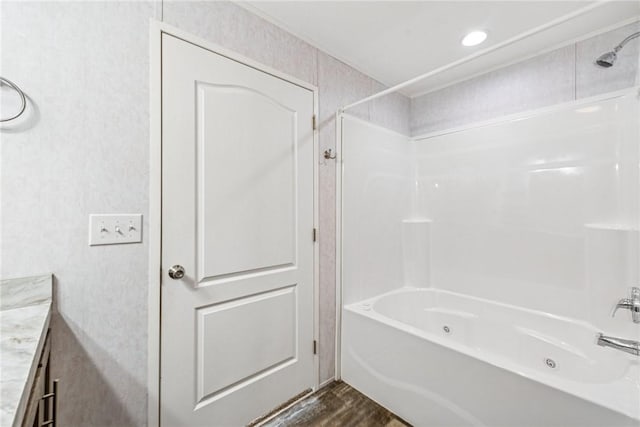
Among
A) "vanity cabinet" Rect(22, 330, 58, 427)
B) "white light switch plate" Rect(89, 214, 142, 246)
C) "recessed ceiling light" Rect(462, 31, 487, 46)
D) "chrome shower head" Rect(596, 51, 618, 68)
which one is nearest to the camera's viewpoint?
"vanity cabinet" Rect(22, 330, 58, 427)

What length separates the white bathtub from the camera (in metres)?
1.14

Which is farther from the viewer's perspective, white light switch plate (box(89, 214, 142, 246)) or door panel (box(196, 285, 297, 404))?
door panel (box(196, 285, 297, 404))

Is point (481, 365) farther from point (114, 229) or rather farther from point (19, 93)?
point (19, 93)

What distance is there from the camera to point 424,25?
1709 mm

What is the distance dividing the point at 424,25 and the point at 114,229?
6.63ft

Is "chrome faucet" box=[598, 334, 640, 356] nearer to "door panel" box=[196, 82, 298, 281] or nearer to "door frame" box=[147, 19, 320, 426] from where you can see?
"door panel" box=[196, 82, 298, 281]

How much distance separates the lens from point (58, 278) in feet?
3.45

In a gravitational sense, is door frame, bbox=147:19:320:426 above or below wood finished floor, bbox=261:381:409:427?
above

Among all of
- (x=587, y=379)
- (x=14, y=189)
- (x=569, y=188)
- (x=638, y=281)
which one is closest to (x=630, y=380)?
(x=587, y=379)

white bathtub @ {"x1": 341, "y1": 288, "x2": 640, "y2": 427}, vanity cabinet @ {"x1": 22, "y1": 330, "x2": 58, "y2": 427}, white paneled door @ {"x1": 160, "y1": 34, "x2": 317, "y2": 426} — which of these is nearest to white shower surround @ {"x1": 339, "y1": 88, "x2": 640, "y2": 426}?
white bathtub @ {"x1": 341, "y1": 288, "x2": 640, "y2": 427}

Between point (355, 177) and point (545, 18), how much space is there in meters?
1.45

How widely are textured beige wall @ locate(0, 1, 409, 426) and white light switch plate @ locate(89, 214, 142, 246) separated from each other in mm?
25

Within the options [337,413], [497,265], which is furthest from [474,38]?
[337,413]

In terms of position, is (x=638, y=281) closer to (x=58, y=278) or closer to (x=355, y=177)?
(x=355, y=177)
